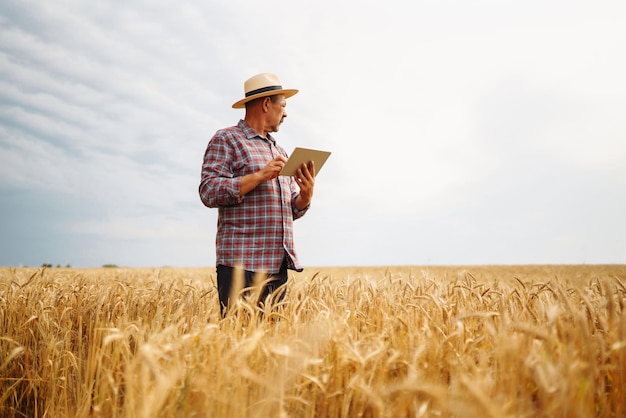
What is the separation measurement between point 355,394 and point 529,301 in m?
2.20

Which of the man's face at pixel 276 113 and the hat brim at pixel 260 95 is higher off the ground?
the hat brim at pixel 260 95

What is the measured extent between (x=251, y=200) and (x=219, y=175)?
14.4 inches

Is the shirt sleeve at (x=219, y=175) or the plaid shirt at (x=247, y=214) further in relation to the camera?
the plaid shirt at (x=247, y=214)

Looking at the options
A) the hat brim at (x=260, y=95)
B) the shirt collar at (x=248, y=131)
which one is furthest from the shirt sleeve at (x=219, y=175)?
the hat brim at (x=260, y=95)

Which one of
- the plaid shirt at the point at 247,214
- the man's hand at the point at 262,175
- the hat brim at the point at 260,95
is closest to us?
the man's hand at the point at 262,175

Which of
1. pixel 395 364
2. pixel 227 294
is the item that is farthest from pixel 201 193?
pixel 395 364

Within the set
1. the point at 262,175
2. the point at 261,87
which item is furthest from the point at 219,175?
the point at 261,87

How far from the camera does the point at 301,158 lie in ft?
11.9

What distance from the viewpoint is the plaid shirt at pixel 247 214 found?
3.91 meters

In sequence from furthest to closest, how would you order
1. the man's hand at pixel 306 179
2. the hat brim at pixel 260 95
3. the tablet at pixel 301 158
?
the hat brim at pixel 260 95 < the man's hand at pixel 306 179 < the tablet at pixel 301 158

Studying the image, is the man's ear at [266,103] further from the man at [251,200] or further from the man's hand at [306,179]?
the man's hand at [306,179]

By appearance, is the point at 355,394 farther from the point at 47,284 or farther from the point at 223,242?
the point at 47,284

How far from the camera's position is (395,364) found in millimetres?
2248

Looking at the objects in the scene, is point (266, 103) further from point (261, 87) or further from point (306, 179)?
point (306, 179)
